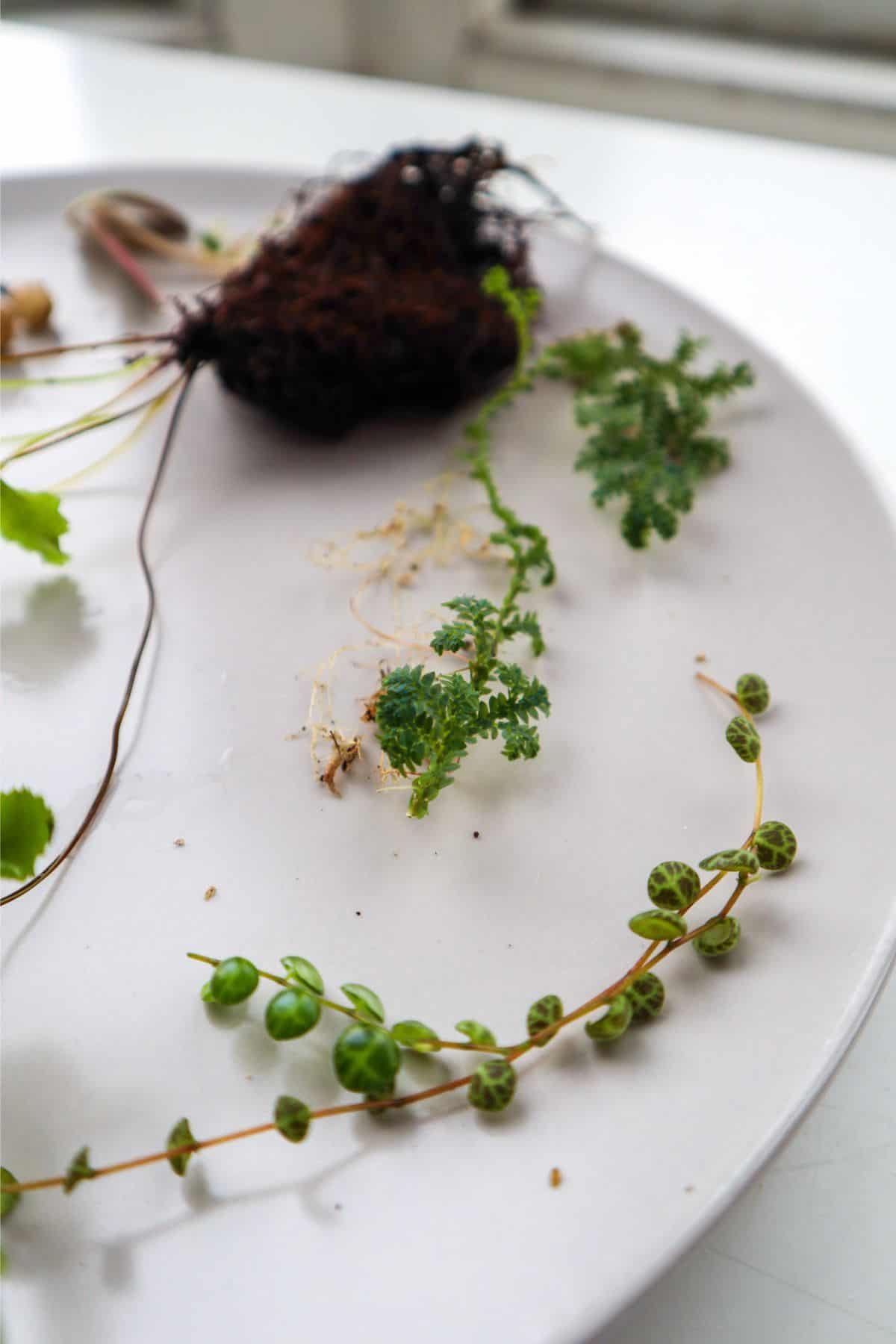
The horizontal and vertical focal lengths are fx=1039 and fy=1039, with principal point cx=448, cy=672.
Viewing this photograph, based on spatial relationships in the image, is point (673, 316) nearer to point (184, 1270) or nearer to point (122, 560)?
point (122, 560)

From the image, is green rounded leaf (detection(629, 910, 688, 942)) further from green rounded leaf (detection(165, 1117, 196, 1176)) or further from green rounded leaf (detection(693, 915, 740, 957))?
green rounded leaf (detection(165, 1117, 196, 1176))

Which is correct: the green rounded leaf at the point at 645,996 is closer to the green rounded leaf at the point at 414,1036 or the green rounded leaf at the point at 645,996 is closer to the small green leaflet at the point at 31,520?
the green rounded leaf at the point at 414,1036

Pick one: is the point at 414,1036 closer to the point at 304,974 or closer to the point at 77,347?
the point at 304,974

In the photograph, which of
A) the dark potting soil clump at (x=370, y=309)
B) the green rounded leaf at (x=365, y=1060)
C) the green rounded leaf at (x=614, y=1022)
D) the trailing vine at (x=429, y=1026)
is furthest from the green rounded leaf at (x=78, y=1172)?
the dark potting soil clump at (x=370, y=309)

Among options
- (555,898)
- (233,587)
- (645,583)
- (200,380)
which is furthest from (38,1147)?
(200,380)

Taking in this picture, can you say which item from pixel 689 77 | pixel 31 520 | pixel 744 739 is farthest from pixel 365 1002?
pixel 689 77
